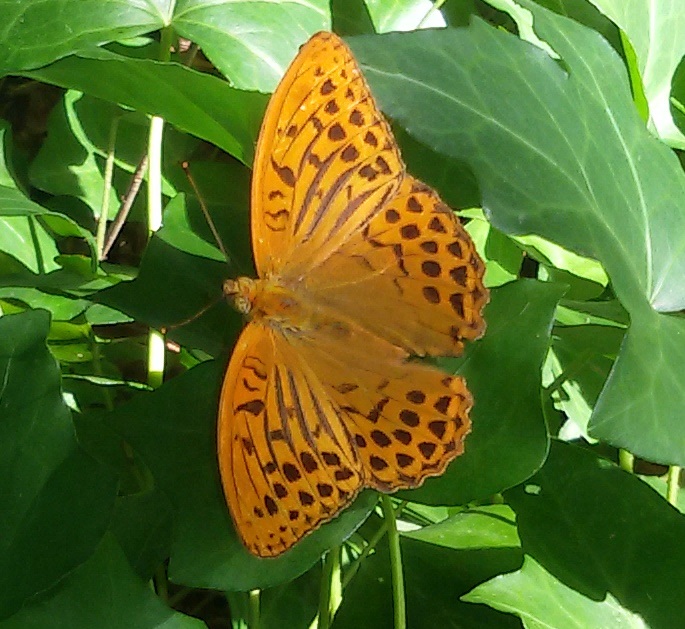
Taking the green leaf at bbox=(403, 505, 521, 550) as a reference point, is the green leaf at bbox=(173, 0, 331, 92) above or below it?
above

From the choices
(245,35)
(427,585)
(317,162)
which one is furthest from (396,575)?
(245,35)

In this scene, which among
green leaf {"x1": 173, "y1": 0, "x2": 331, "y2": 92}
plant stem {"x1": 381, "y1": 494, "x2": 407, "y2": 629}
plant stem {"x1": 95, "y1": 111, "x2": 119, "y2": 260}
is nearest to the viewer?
plant stem {"x1": 381, "y1": 494, "x2": 407, "y2": 629}

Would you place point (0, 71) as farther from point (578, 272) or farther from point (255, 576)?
point (578, 272)

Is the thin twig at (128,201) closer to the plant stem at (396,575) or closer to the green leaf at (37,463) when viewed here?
the green leaf at (37,463)

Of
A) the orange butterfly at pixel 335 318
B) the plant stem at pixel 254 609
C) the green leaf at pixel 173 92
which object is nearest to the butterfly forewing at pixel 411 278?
the orange butterfly at pixel 335 318

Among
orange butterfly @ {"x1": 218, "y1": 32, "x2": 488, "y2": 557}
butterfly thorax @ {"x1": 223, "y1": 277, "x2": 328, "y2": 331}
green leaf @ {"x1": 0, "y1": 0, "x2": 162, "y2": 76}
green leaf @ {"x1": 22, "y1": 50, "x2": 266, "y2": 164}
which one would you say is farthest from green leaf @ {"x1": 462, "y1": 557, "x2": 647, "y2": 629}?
green leaf @ {"x1": 0, "y1": 0, "x2": 162, "y2": 76}

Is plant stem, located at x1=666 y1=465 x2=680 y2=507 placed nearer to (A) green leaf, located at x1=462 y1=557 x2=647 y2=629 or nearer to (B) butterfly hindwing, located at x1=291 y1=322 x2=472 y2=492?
(A) green leaf, located at x1=462 y1=557 x2=647 y2=629
